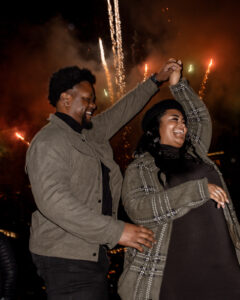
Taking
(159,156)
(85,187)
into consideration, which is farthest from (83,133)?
(159,156)

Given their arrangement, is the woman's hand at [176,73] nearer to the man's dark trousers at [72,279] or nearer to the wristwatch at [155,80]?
the wristwatch at [155,80]

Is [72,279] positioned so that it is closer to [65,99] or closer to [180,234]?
[180,234]

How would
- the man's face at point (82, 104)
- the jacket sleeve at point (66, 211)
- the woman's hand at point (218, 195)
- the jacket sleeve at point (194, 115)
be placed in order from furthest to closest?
1. the jacket sleeve at point (194, 115)
2. the man's face at point (82, 104)
3. the woman's hand at point (218, 195)
4. the jacket sleeve at point (66, 211)

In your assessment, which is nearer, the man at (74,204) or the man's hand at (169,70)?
the man at (74,204)

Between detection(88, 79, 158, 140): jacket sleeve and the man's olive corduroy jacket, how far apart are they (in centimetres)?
51

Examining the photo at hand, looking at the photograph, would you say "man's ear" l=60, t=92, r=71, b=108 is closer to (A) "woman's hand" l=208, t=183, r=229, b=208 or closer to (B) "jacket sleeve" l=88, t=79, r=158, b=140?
(B) "jacket sleeve" l=88, t=79, r=158, b=140

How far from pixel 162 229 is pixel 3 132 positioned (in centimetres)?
2578

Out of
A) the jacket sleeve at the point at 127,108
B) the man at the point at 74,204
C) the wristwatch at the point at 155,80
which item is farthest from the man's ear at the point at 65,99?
the wristwatch at the point at 155,80

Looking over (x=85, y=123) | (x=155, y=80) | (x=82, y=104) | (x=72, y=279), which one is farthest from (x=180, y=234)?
(x=155, y=80)

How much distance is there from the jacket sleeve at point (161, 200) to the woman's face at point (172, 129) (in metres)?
0.67

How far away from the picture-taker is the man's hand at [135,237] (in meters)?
1.99

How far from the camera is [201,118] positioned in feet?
10.5

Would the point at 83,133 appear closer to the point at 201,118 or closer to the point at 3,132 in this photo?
the point at 201,118

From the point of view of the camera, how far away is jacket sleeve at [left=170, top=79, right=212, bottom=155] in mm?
3111
